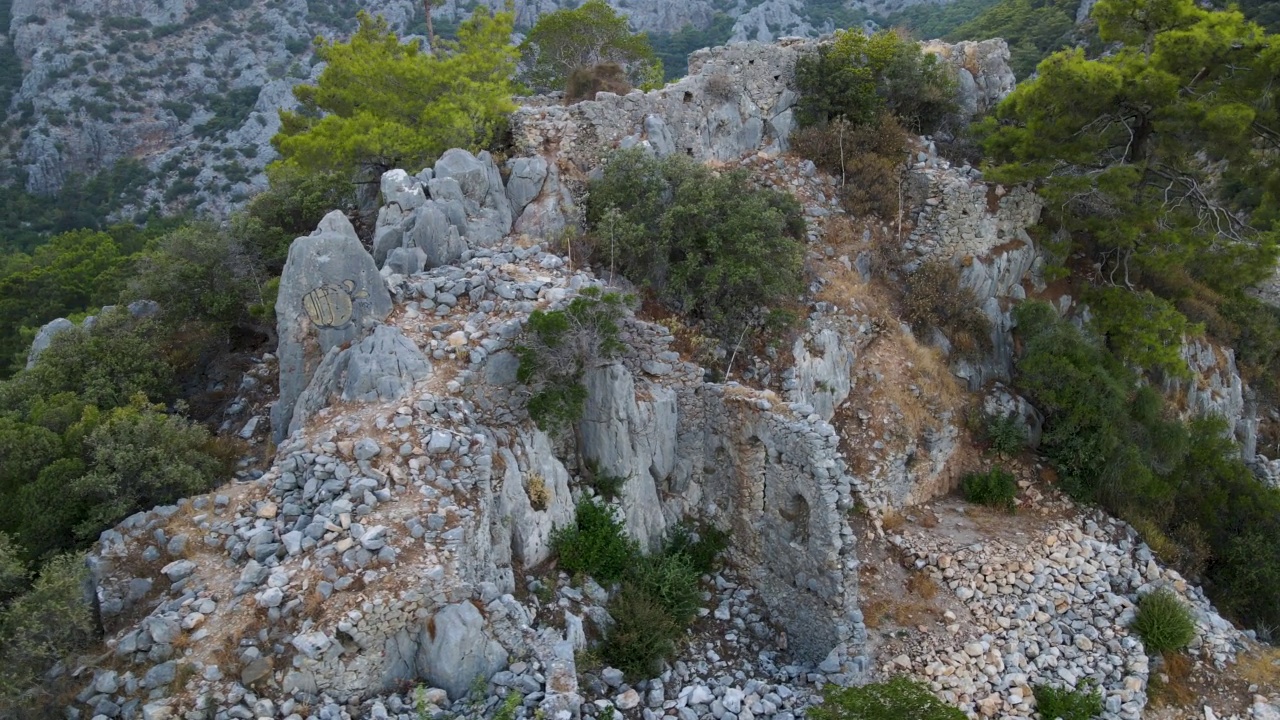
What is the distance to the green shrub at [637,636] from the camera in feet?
28.8

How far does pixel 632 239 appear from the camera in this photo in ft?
41.9

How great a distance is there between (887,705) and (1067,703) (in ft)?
14.1

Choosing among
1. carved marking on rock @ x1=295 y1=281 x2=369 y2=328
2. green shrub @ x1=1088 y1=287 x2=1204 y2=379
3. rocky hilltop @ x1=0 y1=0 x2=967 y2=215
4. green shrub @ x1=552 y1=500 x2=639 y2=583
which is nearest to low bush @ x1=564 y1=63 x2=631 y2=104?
carved marking on rock @ x1=295 y1=281 x2=369 y2=328

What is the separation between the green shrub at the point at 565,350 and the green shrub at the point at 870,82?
35.9 feet

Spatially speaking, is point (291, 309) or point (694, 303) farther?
point (694, 303)

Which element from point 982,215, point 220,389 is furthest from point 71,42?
point 982,215

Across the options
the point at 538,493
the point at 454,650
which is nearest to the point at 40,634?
the point at 454,650

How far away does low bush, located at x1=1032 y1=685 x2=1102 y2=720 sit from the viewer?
9.66 m

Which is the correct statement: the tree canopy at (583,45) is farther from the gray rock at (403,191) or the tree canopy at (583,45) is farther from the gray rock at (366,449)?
the gray rock at (366,449)

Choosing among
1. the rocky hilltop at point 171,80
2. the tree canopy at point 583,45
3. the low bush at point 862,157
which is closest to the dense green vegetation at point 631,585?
the low bush at point 862,157

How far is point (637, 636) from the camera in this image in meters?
8.88

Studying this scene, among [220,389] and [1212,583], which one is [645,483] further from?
[1212,583]

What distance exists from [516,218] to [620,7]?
200 ft

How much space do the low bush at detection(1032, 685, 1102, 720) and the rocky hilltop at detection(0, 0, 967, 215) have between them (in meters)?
51.9
